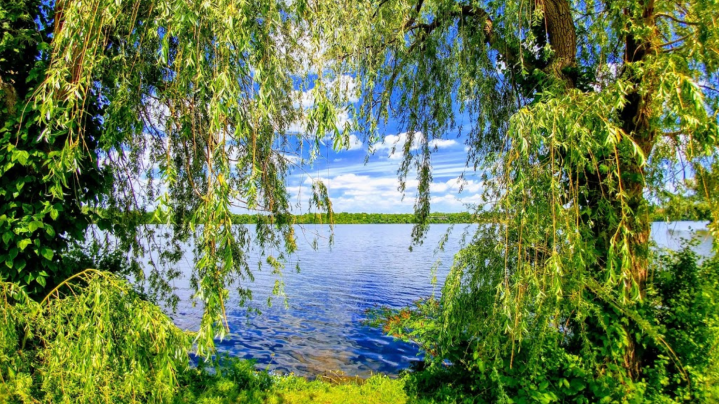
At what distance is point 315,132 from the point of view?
2.66 metres

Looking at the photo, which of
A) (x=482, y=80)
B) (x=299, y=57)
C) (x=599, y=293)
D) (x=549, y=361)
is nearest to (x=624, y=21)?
(x=482, y=80)

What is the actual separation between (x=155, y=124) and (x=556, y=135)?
13.3 feet

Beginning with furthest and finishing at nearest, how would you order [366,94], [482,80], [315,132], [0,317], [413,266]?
1. [413,266]
2. [366,94]
3. [482,80]
4. [0,317]
5. [315,132]

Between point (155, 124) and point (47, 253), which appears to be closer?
point (47, 253)

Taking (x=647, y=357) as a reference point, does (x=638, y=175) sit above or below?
above

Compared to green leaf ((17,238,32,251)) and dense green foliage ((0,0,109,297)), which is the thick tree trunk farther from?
green leaf ((17,238,32,251))

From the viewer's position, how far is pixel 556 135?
9.82 feet

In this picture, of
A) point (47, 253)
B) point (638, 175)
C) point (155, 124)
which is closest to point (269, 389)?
point (47, 253)

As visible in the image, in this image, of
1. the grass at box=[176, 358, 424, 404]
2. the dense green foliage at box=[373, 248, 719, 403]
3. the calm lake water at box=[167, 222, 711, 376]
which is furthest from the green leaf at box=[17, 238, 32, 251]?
the dense green foliage at box=[373, 248, 719, 403]

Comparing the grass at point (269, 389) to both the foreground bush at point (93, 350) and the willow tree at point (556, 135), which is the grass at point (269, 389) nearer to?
the willow tree at point (556, 135)

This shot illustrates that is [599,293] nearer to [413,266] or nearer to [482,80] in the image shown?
[482,80]

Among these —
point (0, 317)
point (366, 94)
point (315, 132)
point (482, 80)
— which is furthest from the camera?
point (366, 94)

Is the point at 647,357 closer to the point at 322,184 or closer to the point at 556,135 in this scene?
the point at 556,135

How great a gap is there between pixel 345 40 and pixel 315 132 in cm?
95
